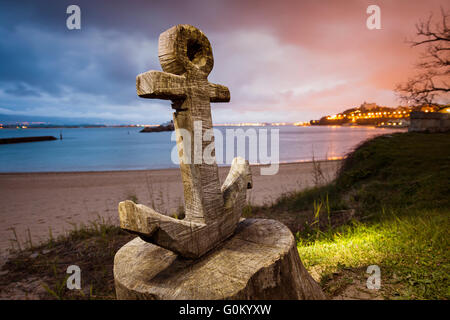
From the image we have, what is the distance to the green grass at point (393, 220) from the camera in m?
2.29

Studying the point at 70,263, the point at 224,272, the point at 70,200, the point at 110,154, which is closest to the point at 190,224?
the point at 224,272

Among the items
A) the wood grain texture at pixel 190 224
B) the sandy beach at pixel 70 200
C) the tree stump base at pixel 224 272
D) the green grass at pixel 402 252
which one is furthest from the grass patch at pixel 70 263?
the green grass at pixel 402 252

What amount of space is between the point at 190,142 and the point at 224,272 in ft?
2.80

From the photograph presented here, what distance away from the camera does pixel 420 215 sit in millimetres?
3453

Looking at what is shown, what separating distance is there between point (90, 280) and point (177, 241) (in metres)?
2.64

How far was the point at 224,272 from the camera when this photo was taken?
152cm

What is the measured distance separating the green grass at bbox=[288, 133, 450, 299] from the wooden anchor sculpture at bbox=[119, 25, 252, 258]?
146cm

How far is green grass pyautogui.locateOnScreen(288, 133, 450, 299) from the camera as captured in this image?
7.50 feet

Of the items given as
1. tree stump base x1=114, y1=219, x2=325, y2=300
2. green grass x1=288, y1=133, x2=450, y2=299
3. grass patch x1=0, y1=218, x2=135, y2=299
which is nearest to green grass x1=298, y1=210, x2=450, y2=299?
green grass x1=288, y1=133, x2=450, y2=299

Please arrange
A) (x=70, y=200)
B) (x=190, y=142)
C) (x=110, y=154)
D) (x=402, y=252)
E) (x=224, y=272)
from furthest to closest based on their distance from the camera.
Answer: (x=110, y=154)
(x=70, y=200)
(x=402, y=252)
(x=190, y=142)
(x=224, y=272)

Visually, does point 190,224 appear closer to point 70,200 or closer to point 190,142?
point 190,142

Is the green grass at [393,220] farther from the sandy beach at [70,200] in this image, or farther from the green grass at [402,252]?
the sandy beach at [70,200]

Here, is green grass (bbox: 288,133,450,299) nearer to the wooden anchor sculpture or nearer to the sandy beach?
the wooden anchor sculpture
